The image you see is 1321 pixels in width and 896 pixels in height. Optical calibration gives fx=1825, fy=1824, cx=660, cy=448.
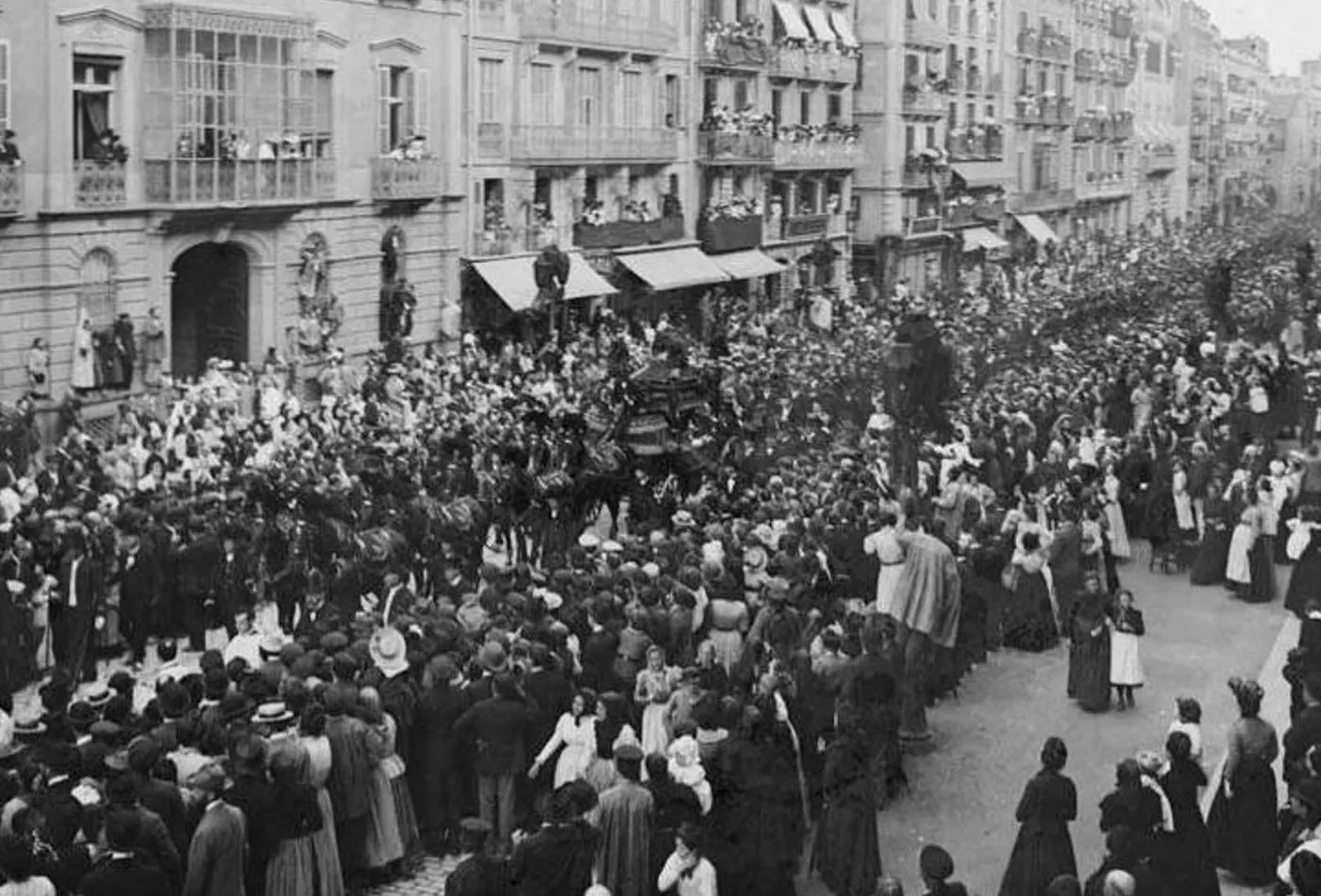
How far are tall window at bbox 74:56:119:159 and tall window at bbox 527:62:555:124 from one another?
1293cm

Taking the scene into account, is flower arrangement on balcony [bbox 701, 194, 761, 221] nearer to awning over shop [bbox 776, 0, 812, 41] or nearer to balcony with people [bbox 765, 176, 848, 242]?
balcony with people [bbox 765, 176, 848, 242]

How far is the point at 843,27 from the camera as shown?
57.4 metres

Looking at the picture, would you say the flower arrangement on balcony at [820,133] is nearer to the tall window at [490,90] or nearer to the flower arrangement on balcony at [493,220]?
the tall window at [490,90]

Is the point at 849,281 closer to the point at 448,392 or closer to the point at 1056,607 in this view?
the point at 448,392

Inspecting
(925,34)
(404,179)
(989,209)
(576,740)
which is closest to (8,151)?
(404,179)

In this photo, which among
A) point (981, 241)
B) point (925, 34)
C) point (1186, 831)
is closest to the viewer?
point (1186, 831)

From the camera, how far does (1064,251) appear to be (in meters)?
70.5

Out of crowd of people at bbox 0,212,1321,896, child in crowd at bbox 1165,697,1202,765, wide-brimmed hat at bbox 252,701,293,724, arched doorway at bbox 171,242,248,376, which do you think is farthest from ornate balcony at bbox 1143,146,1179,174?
wide-brimmed hat at bbox 252,701,293,724

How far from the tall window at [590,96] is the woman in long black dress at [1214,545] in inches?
943

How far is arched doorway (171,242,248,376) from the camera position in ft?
111

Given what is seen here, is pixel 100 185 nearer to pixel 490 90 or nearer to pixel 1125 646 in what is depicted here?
pixel 490 90

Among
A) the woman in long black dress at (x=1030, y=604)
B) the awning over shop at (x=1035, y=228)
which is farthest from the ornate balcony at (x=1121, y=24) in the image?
the woman in long black dress at (x=1030, y=604)

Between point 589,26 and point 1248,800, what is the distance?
33.1 meters

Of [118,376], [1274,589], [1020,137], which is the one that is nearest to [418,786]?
[1274,589]
